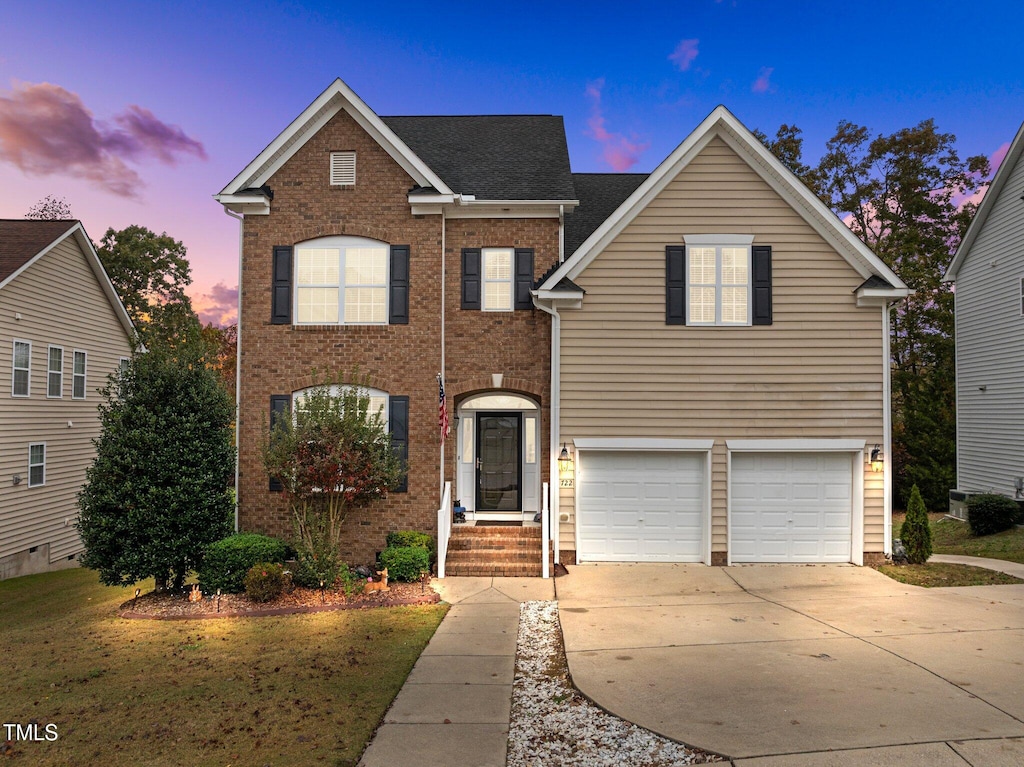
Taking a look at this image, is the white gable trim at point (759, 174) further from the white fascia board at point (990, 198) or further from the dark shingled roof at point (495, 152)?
the white fascia board at point (990, 198)

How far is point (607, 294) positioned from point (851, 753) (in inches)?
347

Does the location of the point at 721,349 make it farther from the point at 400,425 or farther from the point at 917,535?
the point at 400,425

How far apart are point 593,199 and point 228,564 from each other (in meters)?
11.5

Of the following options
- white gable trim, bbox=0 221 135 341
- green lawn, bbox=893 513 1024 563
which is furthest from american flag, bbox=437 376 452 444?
green lawn, bbox=893 513 1024 563

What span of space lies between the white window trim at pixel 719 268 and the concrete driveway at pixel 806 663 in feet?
15.5

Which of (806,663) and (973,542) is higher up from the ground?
(806,663)

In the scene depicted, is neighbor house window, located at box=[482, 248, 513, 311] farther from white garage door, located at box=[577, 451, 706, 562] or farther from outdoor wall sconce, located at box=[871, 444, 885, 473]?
outdoor wall sconce, located at box=[871, 444, 885, 473]

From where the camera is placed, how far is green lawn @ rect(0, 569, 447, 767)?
5.45 metres

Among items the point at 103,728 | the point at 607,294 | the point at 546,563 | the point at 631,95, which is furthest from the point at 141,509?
the point at 631,95

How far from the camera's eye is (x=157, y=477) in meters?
10.6

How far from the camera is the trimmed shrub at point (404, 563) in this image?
11125 mm

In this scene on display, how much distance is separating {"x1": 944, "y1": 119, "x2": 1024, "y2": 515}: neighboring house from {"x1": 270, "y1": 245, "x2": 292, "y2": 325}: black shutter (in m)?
19.2

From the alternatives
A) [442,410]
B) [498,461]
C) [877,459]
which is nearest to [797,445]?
[877,459]

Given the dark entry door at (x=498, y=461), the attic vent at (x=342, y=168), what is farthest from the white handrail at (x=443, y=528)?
the attic vent at (x=342, y=168)
